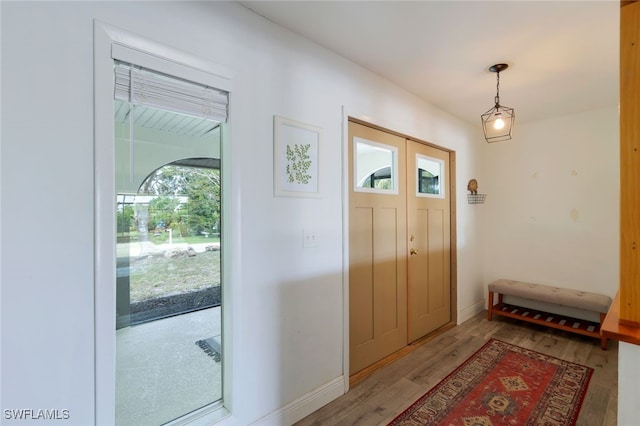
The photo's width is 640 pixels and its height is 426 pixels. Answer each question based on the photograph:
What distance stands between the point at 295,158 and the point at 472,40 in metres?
1.43

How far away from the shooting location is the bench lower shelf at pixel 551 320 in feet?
9.77

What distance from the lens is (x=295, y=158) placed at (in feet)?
6.19

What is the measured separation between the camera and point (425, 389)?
7.23 ft

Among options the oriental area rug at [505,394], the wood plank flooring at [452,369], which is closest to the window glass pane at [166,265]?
the wood plank flooring at [452,369]

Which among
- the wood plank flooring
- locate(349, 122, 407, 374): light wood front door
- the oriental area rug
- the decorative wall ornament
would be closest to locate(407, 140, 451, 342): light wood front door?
locate(349, 122, 407, 374): light wood front door

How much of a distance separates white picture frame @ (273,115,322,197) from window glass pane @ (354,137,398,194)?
1.63 ft

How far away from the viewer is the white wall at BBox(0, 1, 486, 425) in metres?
1.04

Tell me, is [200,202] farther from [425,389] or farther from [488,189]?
[488,189]

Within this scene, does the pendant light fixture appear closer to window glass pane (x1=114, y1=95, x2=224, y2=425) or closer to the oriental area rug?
the oriental area rug

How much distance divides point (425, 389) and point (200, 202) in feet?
7.08

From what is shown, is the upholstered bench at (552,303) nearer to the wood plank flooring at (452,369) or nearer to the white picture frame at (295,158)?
the wood plank flooring at (452,369)

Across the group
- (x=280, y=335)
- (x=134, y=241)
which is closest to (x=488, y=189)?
(x=280, y=335)

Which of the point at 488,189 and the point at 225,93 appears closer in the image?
the point at 225,93

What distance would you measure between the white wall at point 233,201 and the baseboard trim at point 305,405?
2 centimetres
